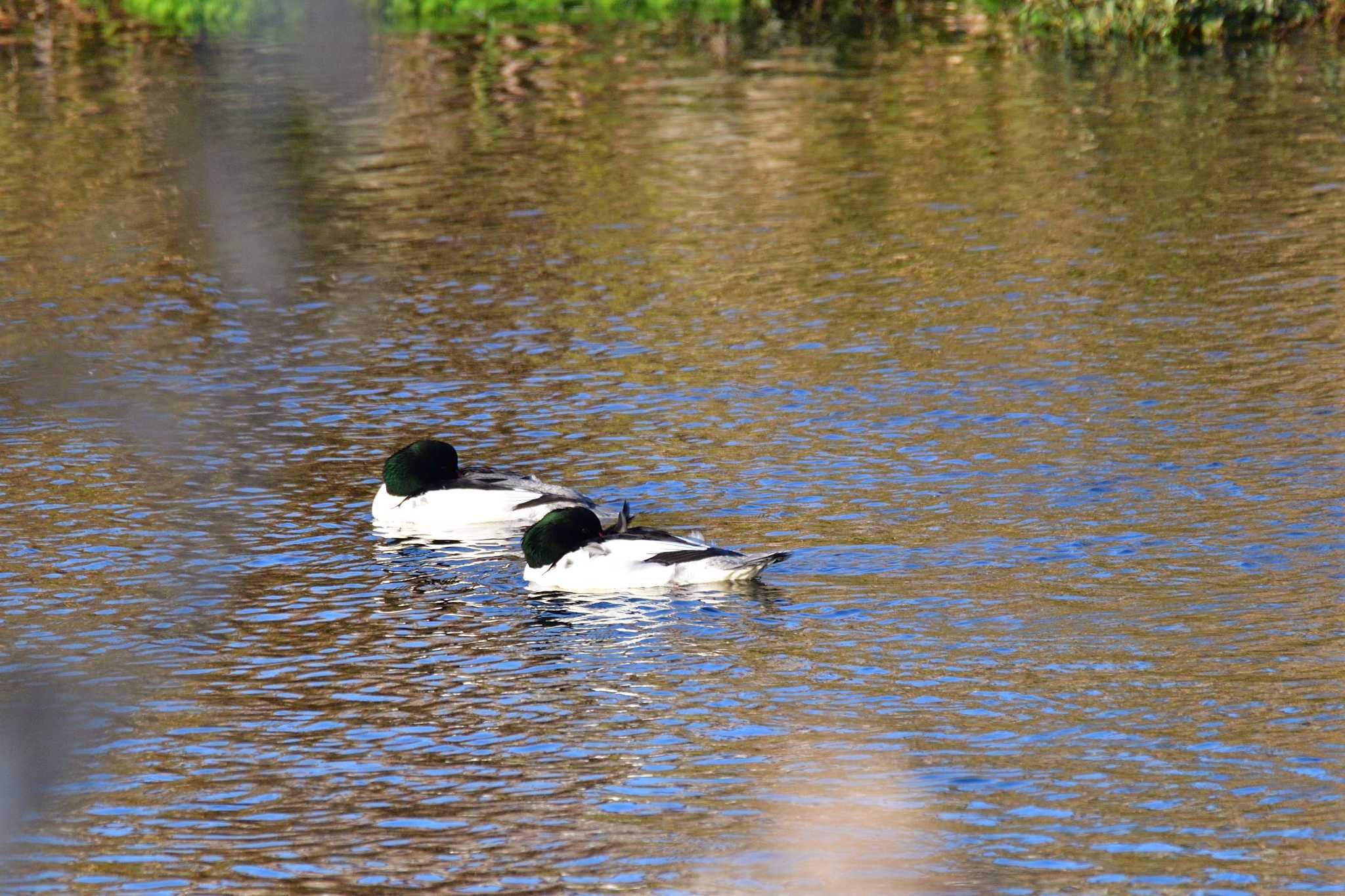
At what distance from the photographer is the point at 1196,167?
26969 mm

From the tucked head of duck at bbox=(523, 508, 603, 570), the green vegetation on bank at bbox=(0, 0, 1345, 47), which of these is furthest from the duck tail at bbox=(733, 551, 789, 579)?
the green vegetation on bank at bbox=(0, 0, 1345, 47)

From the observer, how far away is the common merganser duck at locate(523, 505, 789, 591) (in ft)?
44.4

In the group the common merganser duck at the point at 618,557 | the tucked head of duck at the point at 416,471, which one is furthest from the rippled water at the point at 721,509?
the tucked head of duck at the point at 416,471

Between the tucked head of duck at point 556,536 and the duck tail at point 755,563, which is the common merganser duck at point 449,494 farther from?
the duck tail at point 755,563

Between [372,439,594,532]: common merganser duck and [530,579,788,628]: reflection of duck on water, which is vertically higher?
[372,439,594,532]: common merganser duck

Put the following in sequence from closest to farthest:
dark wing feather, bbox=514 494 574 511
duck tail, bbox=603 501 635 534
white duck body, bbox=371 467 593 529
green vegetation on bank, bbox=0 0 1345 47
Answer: duck tail, bbox=603 501 635 534 < dark wing feather, bbox=514 494 574 511 < white duck body, bbox=371 467 593 529 < green vegetation on bank, bbox=0 0 1345 47

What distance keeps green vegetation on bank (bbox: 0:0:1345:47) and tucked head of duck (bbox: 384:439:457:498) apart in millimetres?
24400

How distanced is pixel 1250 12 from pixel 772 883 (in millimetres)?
31824

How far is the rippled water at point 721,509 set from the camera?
10078 mm

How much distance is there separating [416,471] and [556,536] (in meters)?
1.79

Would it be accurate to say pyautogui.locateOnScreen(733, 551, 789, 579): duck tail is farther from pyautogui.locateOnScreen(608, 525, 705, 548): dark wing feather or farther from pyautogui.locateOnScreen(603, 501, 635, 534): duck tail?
pyautogui.locateOnScreen(603, 501, 635, 534): duck tail

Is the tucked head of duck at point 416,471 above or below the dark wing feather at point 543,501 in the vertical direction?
above

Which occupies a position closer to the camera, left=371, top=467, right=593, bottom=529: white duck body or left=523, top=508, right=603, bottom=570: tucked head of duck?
left=523, top=508, right=603, bottom=570: tucked head of duck

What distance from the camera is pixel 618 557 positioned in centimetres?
1393
